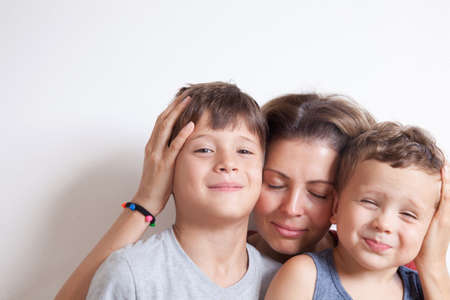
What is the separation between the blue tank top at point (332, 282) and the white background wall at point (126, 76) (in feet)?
2.55

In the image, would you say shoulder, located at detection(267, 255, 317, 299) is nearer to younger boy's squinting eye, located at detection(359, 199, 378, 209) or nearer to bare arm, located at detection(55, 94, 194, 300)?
younger boy's squinting eye, located at detection(359, 199, 378, 209)

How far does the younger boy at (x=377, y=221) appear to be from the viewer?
127 cm

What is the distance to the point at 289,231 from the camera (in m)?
1.52

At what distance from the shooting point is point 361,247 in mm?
1289

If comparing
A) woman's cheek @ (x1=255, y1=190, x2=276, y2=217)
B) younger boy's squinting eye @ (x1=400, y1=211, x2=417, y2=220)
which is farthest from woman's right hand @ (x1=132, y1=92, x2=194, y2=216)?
younger boy's squinting eye @ (x1=400, y1=211, x2=417, y2=220)

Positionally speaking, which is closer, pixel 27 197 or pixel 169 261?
pixel 169 261

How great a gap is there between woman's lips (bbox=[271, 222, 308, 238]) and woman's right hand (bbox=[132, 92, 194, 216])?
0.38 m

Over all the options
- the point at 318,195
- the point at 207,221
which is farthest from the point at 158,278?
the point at 318,195

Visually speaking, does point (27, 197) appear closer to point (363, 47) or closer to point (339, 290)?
point (339, 290)

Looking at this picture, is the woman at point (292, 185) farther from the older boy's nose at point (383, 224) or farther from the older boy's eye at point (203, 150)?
the older boy's nose at point (383, 224)

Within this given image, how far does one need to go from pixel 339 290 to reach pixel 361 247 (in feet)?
0.50

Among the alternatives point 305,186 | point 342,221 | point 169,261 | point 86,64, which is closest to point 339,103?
point 305,186

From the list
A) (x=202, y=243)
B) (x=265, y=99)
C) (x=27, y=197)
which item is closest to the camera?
(x=202, y=243)

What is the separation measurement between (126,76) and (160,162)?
0.61 metres
